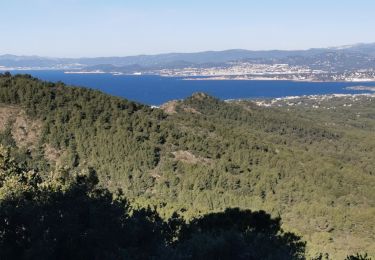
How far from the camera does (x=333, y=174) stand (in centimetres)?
4953

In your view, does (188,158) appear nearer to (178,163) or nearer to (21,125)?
(178,163)

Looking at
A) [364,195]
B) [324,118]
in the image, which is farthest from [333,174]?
[324,118]

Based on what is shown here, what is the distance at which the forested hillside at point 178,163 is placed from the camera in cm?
3975

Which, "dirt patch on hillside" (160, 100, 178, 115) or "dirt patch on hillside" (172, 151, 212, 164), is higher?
"dirt patch on hillside" (160, 100, 178, 115)

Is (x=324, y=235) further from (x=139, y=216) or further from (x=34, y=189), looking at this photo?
(x=34, y=189)

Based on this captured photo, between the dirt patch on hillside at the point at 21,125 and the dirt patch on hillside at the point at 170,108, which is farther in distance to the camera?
the dirt patch on hillside at the point at 170,108

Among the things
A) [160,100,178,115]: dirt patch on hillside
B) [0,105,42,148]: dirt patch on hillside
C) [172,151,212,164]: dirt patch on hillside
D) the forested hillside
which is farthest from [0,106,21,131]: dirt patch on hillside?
[160,100,178,115]: dirt patch on hillside

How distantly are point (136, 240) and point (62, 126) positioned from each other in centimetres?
3787

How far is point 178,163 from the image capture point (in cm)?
5031

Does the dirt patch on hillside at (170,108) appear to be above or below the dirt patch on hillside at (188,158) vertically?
above

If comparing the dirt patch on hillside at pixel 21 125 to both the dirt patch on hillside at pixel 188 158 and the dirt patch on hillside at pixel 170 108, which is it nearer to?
the dirt patch on hillside at pixel 188 158

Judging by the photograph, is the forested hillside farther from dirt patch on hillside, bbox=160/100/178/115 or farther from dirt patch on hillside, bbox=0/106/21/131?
dirt patch on hillside, bbox=160/100/178/115

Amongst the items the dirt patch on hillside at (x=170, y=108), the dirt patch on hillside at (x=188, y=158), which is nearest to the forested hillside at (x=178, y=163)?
the dirt patch on hillside at (x=188, y=158)

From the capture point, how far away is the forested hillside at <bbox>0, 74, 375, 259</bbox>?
39.8 meters
